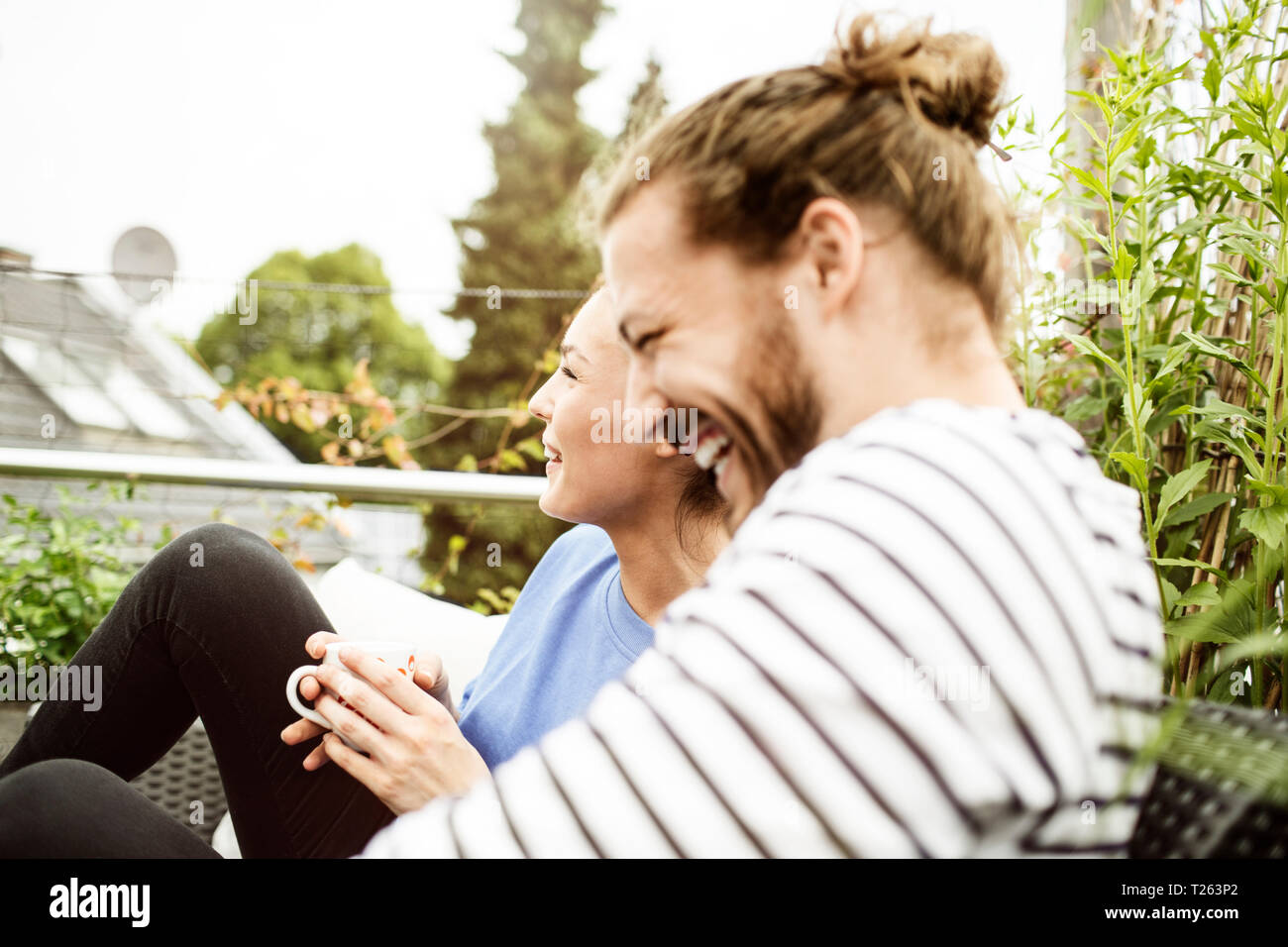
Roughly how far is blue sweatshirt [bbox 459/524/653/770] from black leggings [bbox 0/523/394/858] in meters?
0.20

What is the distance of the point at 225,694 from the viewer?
1.25m

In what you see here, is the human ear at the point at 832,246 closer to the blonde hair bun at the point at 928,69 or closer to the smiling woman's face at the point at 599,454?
the blonde hair bun at the point at 928,69

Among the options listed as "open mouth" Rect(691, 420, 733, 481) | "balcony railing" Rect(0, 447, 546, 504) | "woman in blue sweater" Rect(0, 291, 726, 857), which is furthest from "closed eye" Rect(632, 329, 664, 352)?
"balcony railing" Rect(0, 447, 546, 504)

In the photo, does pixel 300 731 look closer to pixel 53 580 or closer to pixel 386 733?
pixel 386 733

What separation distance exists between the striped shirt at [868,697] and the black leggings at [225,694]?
0.72 metres

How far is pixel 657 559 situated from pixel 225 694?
1.99ft

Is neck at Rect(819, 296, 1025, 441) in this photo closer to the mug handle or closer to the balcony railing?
the mug handle

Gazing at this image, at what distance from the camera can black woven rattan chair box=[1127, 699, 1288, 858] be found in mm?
612

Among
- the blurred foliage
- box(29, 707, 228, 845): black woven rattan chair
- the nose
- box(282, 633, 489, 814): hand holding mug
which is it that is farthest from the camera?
the blurred foliage

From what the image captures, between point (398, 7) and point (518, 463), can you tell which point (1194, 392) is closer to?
point (518, 463)

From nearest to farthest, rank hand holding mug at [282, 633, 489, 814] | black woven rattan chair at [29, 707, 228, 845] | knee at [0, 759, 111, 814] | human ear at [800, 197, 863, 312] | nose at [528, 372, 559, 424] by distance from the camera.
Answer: human ear at [800, 197, 863, 312]
knee at [0, 759, 111, 814]
hand holding mug at [282, 633, 489, 814]
nose at [528, 372, 559, 424]
black woven rattan chair at [29, 707, 228, 845]
